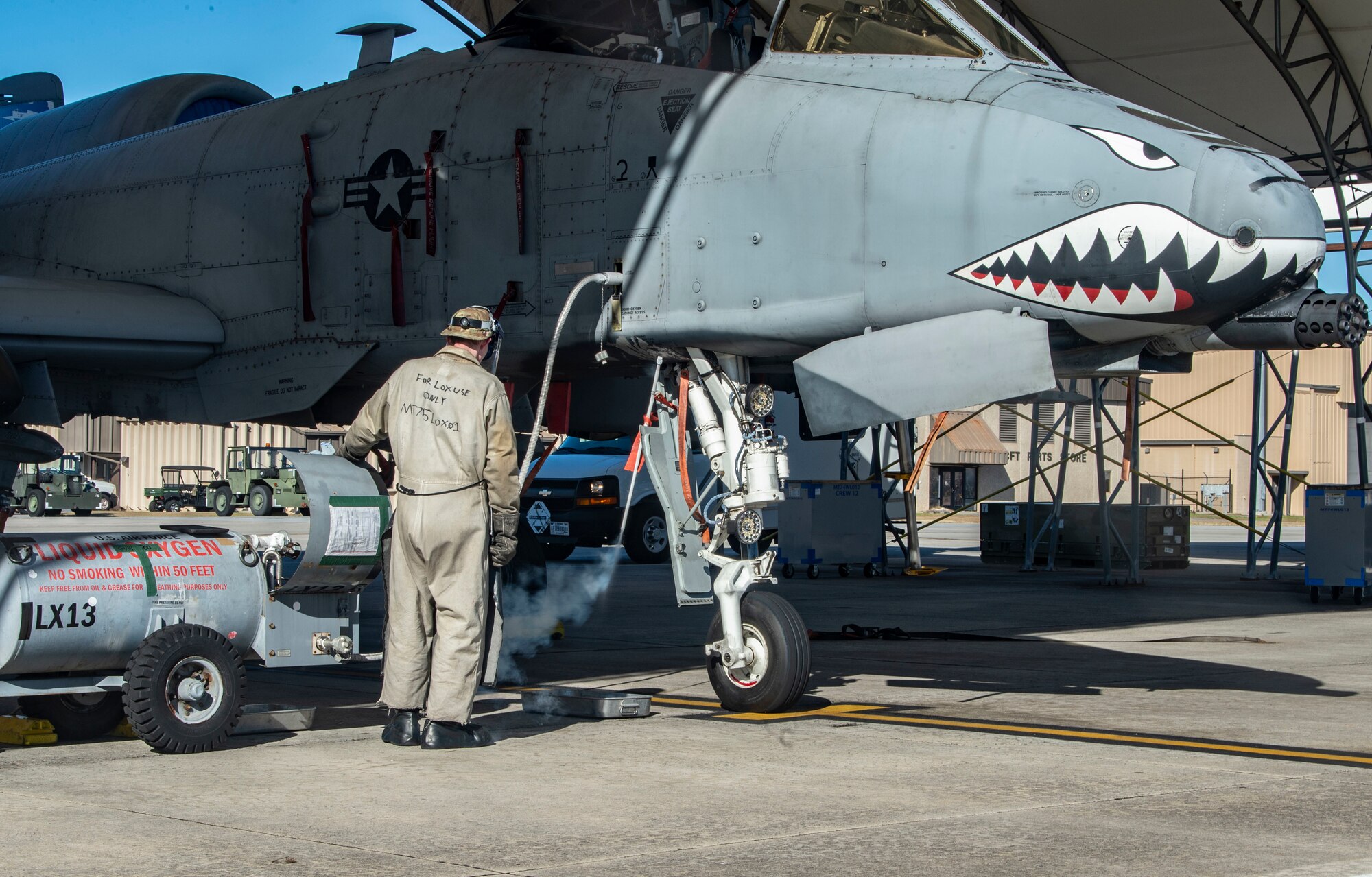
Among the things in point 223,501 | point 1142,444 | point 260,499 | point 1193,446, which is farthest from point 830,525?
point 1193,446

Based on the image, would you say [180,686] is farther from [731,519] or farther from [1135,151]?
[1135,151]

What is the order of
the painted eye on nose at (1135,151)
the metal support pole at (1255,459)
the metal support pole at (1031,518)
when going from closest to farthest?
Result: the painted eye on nose at (1135,151), the metal support pole at (1255,459), the metal support pole at (1031,518)

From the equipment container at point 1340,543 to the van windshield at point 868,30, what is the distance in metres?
12.9

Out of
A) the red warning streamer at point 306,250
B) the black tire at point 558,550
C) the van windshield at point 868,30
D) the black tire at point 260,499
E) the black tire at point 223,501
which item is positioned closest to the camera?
the van windshield at point 868,30

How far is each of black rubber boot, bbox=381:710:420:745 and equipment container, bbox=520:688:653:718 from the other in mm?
1119

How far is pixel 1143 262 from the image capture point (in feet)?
20.8

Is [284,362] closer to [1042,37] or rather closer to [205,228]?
[205,228]

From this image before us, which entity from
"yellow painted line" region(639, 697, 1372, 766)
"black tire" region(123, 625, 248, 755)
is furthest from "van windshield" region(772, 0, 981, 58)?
"black tire" region(123, 625, 248, 755)

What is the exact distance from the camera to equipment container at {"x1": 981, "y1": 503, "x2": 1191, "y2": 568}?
24.5 m

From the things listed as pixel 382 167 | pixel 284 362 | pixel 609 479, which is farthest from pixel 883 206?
pixel 609 479

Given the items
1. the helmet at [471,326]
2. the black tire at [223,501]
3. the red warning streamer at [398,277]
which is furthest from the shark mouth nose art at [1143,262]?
the black tire at [223,501]

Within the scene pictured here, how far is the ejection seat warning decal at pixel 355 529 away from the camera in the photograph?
6.76m

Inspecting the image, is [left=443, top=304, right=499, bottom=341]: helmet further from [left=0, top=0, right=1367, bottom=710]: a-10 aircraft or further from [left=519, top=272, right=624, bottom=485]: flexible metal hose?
[left=0, top=0, right=1367, bottom=710]: a-10 aircraft

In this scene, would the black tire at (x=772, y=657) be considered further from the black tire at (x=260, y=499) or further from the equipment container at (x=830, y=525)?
the black tire at (x=260, y=499)
